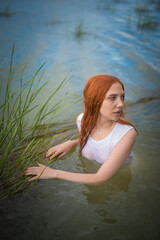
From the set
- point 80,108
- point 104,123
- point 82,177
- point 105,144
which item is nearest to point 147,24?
point 80,108

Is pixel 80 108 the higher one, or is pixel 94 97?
pixel 94 97

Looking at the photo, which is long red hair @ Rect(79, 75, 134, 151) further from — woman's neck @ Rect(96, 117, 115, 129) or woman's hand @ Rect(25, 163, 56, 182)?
woman's hand @ Rect(25, 163, 56, 182)

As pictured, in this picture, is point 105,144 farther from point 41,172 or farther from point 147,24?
point 147,24

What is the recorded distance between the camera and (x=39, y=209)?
169 cm

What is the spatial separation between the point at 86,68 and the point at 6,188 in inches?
152

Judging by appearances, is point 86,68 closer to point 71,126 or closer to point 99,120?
point 71,126

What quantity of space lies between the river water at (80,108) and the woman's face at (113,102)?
71cm

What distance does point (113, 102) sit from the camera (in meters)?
1.54

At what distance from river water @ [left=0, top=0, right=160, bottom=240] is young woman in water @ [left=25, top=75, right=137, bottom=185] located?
0.27 meters

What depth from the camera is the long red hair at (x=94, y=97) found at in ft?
4.99

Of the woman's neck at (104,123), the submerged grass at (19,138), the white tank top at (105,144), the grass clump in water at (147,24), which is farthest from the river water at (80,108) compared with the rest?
the woman's neck at (104,123)

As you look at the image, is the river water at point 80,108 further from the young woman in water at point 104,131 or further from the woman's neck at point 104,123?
the woman's neck at point 104,123

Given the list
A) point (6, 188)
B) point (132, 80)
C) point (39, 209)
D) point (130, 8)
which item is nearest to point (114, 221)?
point (39, 209)

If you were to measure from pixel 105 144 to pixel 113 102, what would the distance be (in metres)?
0.34
